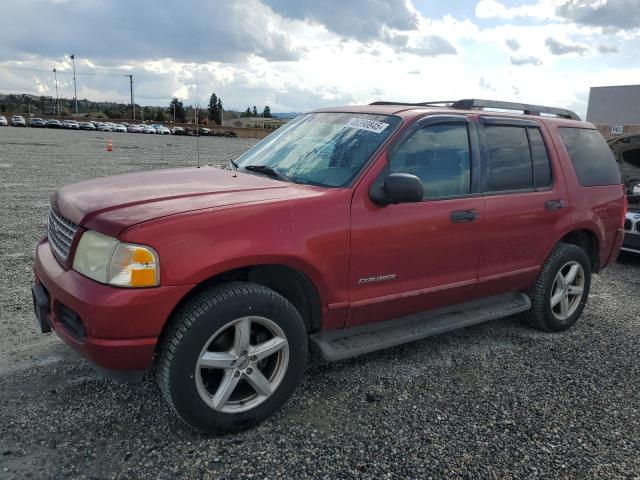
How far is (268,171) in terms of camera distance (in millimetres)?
3750

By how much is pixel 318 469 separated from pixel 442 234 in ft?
5.67

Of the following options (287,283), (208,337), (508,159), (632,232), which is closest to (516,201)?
(508,159)

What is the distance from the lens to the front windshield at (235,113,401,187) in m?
3.46

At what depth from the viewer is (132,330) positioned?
8.57 feet

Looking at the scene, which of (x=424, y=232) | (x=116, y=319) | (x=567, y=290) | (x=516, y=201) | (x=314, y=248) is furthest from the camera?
(x=567, y=290)

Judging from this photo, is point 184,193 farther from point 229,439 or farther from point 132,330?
point 229,439

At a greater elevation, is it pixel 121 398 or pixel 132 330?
pixel 132 330

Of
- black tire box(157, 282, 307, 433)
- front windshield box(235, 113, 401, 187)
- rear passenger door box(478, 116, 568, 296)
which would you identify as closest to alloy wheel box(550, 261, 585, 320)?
rear passenger door box(478, 116, 568, 296)

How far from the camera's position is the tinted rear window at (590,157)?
470cm

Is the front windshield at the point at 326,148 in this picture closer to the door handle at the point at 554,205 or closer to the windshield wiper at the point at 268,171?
the windshield wiper at the point at 268,171

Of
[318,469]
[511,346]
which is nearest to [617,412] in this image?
[511,346]

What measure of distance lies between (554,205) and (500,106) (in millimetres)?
923

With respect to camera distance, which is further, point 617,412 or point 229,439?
point 617,412

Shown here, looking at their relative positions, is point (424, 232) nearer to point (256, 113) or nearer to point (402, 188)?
point (402, 188)
